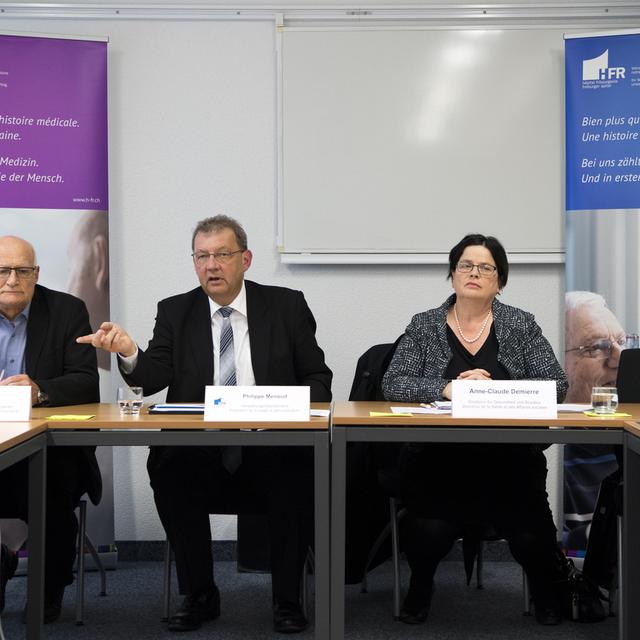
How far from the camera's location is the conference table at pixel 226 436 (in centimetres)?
238

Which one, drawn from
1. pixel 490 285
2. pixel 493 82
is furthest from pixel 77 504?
pixel 493 82

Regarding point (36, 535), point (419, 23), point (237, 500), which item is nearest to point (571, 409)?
point (237, 500)

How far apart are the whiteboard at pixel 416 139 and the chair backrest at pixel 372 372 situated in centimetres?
80

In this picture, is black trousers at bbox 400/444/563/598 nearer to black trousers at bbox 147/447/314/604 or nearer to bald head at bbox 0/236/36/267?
black trousers at bbox 147/447/314/604

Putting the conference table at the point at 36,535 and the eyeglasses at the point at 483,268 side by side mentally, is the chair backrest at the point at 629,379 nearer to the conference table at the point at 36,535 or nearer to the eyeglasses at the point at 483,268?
the eyeglasses at the point at 483,268

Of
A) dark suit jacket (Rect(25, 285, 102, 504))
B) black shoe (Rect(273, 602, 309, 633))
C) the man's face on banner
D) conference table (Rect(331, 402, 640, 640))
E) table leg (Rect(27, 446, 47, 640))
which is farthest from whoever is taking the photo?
the man's face on banner

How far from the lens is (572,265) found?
3916mm

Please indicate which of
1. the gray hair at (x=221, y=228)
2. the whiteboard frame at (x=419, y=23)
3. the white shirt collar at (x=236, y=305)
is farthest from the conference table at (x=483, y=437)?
the whiteboard frame at (x=419, y=23)

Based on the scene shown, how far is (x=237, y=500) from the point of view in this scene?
2926 millimetres

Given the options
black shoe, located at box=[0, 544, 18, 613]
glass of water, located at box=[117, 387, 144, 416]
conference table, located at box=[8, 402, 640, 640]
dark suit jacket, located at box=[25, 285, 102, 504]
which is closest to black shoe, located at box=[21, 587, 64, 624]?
black shoe, located at box=[0, 544, 18, 613]

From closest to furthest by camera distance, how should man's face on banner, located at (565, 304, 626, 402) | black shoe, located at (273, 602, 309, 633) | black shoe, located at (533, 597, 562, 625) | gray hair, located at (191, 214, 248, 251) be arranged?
black shoe, located at (273, 602, 309, 633) < black shoe, located at (533, 597, 562, 625) < gray hair, located at (191, 214, 248, 251) < man's face on banner, located at (565, 304, 626, 402)

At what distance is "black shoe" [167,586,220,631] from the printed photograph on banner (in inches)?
53.8

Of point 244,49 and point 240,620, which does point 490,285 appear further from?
point 244,49

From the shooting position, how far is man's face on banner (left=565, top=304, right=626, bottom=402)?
388cm
